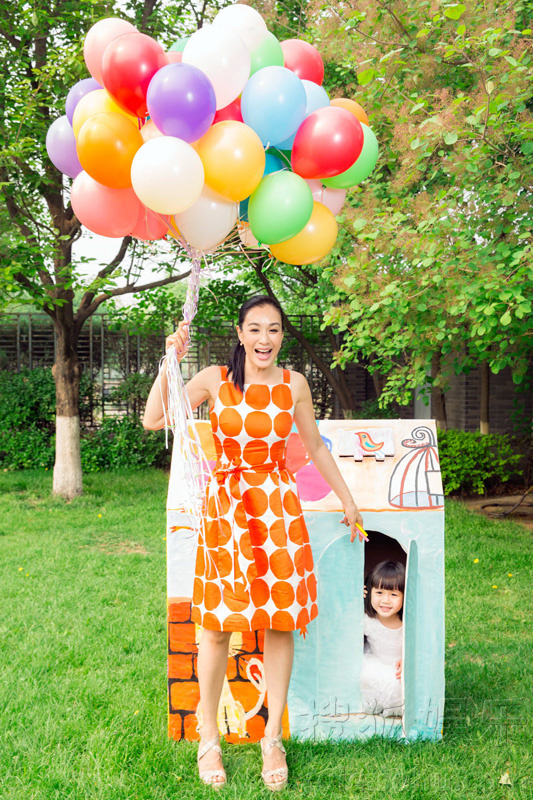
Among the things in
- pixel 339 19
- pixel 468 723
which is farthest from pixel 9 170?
pixel 468 723

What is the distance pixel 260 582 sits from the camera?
7.18 ft

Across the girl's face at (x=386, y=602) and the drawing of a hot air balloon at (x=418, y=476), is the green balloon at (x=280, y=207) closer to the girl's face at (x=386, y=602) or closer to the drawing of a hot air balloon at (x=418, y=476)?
the drawing of a hot air balloon at (x=418, y=476)

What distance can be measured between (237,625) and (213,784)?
53cm

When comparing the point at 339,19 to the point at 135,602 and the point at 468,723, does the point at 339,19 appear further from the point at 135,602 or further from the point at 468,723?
the point at 468,723

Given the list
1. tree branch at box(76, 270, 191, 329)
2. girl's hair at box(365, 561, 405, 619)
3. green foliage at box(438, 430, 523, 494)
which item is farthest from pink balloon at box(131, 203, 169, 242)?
green foliage at box(438, 430, 523, 494)

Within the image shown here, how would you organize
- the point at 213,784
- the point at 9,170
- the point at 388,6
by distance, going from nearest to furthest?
the point at 213,784 < the point at 388,6 < the point at 9,170

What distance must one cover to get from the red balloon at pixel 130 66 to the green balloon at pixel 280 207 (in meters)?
0.46

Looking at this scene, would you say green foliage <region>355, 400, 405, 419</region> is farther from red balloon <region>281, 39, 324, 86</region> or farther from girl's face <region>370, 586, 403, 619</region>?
red balloon <region>281, 39, 324, 86</region>

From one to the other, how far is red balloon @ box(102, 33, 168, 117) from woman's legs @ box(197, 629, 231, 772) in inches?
68.4

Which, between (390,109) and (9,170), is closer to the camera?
(390,109)

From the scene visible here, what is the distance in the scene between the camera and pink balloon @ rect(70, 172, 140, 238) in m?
2.09

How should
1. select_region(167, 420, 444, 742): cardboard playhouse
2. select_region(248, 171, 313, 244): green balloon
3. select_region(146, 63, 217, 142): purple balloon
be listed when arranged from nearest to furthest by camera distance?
select_region(146, 63, 217, 142): purple balloon, select_region(248, 171, 313, 244): green balloon, select_region(167, 420, 444, 742): cardboard playhouse

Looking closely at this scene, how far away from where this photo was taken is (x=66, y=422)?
266 inches

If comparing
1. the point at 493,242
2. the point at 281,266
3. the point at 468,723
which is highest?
the point at 281,266
